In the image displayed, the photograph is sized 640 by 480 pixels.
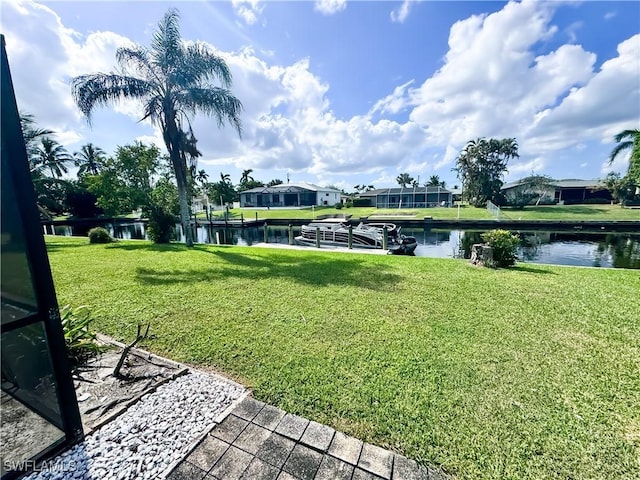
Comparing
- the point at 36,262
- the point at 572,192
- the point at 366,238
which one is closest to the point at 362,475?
the point at 36,262

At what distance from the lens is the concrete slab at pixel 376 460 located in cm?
171

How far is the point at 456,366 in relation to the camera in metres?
2.78

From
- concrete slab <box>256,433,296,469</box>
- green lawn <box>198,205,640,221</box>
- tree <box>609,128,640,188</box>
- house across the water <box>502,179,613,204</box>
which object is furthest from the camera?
house across the water <box>502,179,613,204</box>

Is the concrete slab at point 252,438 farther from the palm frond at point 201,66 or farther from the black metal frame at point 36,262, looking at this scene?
the palm frond at point 201,66

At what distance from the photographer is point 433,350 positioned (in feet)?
10.1

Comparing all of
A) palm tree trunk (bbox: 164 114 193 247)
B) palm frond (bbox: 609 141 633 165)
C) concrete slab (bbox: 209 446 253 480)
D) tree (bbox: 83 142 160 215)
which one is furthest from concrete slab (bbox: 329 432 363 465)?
palm frond (bbox: 609 141 633 165)

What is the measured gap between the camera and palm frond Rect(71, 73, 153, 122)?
8.79 m

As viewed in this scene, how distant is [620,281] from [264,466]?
24.1 ft

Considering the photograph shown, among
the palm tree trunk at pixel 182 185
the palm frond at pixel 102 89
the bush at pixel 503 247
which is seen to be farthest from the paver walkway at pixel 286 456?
the palm frond at pixel 102 89

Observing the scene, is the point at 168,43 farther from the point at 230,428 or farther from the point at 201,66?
the point at 230,428

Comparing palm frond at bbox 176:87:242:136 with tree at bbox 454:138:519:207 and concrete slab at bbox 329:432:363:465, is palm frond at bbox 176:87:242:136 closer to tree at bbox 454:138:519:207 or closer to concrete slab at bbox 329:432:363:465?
concrete slab at bbox 329:432:363:465

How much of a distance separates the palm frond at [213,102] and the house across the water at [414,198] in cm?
3263

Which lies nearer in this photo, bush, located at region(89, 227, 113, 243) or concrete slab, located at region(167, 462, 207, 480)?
concrete slab, located at region(167, 462, 207, 480)

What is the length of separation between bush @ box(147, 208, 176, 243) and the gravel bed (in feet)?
37.1
